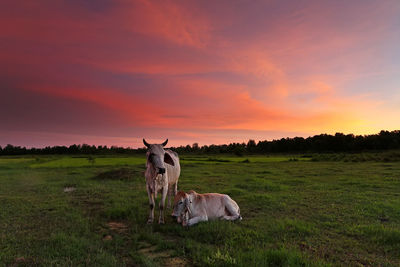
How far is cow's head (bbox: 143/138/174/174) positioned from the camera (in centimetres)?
709

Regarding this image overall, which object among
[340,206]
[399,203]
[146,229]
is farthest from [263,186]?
[146,229]

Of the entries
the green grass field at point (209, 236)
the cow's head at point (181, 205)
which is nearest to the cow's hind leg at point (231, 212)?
the green grass field at point (209, 236)

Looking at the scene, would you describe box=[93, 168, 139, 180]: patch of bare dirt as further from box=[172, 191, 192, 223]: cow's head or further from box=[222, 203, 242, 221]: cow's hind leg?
box=[222, 203, 242, 221]: cow's hind leg

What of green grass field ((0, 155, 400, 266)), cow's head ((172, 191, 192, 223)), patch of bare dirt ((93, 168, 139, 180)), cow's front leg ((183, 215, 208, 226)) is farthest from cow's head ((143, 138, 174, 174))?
patch of bare dirt ((93, 168, 139, 180))

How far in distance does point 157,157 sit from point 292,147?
8916 centimetres

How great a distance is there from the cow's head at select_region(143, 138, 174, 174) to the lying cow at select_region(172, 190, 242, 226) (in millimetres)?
982

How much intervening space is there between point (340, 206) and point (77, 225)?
964 cm

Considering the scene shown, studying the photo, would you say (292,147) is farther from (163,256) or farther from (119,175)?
(163,256)

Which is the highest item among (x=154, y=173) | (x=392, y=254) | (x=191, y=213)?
(x=154, y=173)

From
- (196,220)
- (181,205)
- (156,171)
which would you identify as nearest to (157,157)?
(156,171)

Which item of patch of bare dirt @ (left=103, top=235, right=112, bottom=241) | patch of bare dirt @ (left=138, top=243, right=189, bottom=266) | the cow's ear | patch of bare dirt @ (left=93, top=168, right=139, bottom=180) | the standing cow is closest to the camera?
patch of bare dirt @ (left=138, top=243, right=189, bottom=266)

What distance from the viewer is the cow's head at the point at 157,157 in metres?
7.09

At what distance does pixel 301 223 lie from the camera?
7203 mm

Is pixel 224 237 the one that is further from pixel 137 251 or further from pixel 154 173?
pixel 154 173
